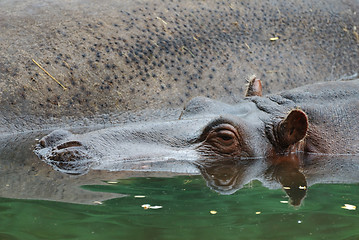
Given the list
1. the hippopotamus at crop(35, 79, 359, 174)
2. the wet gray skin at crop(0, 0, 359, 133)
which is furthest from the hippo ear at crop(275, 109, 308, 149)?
the wet gray skin at crop(0, 0, 359, 133)

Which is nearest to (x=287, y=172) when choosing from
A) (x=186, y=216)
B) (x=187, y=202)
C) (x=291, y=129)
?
(x=291, y=129)

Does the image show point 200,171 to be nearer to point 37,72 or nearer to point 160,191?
point 160,191

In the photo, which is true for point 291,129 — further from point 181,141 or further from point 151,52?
point 151,52

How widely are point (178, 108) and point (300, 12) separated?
285cm

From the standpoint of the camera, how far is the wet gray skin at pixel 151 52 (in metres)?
7.22

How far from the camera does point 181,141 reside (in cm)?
447

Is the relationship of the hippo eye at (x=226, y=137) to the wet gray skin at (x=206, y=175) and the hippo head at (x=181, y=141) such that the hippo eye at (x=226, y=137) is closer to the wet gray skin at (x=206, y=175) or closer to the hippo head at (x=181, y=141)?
the hippo head at (x=181, y=141)

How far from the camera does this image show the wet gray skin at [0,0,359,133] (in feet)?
23.7

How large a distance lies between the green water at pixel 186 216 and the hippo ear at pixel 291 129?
95 centimetres

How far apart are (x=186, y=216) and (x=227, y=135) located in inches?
65.1

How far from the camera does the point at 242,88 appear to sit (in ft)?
27.3

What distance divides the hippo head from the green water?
670mm

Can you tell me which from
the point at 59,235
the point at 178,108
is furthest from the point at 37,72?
the point at 59,235

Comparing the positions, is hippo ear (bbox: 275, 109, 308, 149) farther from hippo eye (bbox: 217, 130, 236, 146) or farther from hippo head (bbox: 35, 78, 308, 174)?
hippo eye (bbox: 217, 130, 236, 146)
